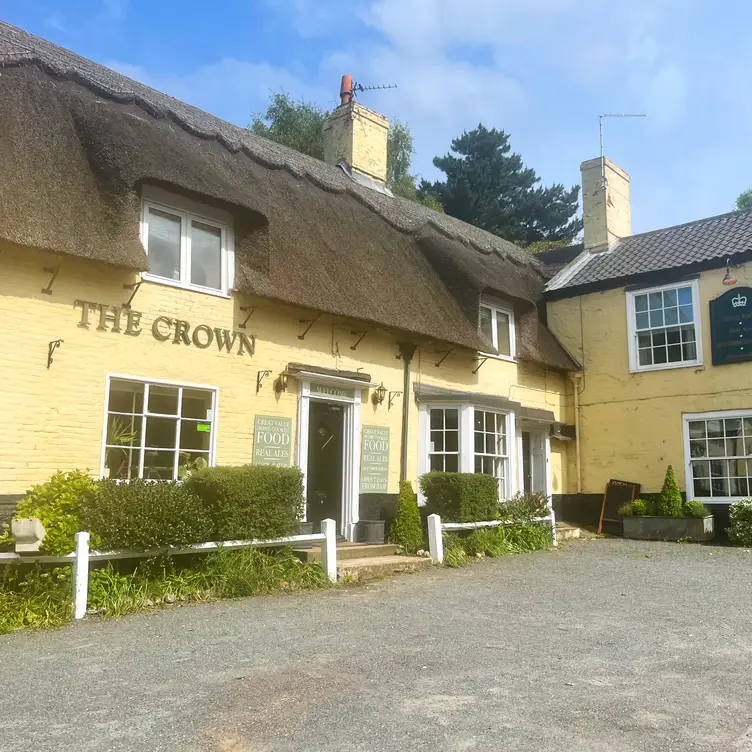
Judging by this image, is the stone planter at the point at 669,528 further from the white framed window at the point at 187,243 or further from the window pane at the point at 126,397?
the window pane at the point at 126,397

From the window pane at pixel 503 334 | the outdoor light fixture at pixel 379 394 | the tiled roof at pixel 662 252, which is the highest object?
the tiled roof at pixel 662 252

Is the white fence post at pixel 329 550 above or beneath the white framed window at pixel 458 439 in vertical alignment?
beneath

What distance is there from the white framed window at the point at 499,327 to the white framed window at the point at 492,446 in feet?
5.47

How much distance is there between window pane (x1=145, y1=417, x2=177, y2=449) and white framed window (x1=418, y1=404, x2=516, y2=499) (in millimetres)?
4753

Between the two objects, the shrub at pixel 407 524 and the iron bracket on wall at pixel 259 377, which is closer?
the iron bracket on wall at pixel 259 377

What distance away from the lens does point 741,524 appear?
13.1 metres

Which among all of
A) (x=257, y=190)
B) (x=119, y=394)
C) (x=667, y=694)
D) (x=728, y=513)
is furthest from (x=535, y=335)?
(x=667, y=694)

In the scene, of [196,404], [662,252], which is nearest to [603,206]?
[662,252]

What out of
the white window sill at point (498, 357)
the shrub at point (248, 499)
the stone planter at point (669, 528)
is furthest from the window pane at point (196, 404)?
the stone planter at point (669, 528)

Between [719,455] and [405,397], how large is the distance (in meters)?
6.48

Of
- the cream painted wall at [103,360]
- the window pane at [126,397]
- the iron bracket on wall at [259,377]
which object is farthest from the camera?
the iron bracket on wall at [259,377]

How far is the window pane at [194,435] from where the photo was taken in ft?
31.6

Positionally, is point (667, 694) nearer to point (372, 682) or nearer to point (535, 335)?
point (372, 682)

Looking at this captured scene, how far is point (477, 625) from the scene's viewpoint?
6707mm
